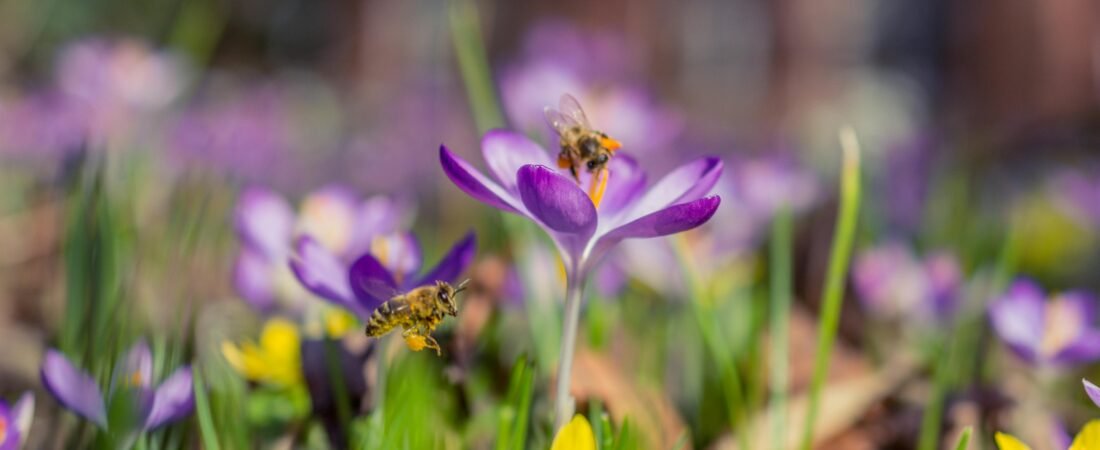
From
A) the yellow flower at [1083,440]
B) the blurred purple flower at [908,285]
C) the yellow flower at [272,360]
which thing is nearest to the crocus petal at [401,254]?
the yellow flower at [272,360]

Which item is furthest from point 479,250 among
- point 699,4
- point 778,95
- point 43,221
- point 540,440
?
point 699,4

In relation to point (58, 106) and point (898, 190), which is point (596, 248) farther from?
point (58, 106)

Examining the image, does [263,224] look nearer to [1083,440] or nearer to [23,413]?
[23,413]

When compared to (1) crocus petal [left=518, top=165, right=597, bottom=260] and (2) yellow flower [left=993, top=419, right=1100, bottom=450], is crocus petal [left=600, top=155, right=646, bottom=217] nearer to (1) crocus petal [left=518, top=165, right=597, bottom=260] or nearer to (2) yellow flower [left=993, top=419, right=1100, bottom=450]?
(1) crocus petal [left=518, top=165, right=597, bottom=260]

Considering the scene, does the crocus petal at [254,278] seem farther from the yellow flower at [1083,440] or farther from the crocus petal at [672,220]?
the yellow flower at [1083,440]

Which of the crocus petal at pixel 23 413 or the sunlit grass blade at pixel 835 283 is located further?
the sunlit grass blade at pixel 835 283

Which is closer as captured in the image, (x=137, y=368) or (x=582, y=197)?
(x=582, y=197)

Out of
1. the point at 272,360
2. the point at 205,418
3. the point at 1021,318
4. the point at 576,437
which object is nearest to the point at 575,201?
the point at 576,437
